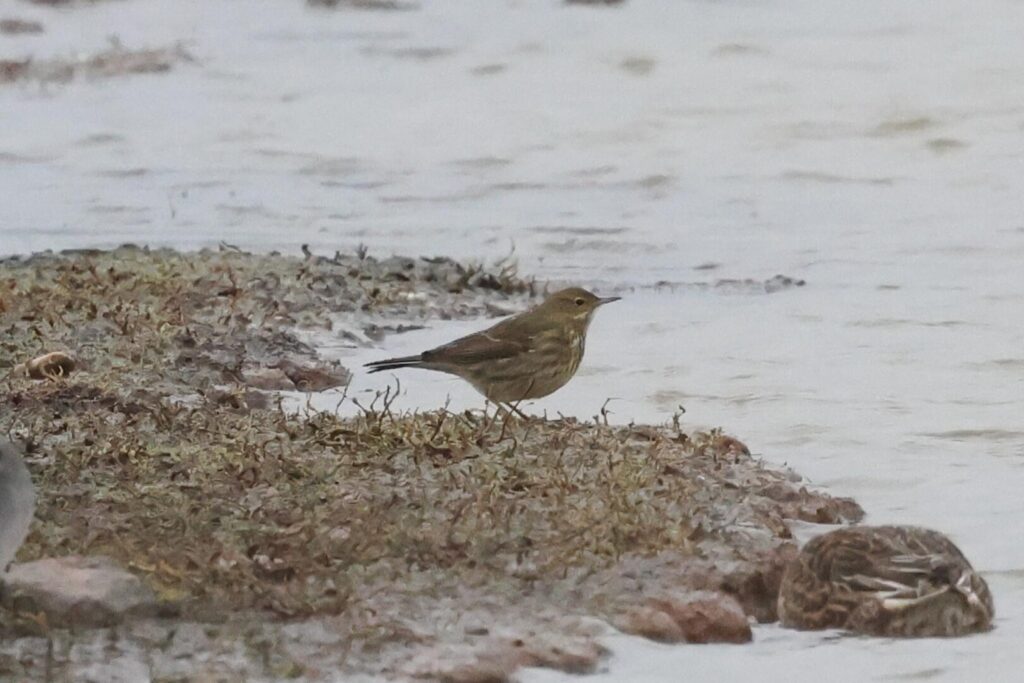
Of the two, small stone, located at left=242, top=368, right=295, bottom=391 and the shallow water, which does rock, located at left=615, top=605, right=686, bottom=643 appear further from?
small stone, located at left=242, top=368, right=295, bottom=391

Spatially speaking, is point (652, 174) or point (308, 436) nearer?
point (308, 436)

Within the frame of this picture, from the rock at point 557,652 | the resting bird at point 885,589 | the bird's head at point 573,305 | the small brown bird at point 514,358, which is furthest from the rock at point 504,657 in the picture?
the bird's head at point 573,305

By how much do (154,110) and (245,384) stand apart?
10551mm

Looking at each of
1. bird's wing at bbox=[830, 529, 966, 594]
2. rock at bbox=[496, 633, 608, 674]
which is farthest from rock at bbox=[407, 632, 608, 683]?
bird's wing at bbox=[830, 529, 966, 594]

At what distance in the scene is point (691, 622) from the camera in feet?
22.3

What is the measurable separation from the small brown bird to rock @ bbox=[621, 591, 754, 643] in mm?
2353

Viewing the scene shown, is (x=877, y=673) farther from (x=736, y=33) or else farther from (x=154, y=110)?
(x=736, y=33)

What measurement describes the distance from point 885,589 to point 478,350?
109 inches

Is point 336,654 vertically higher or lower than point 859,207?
lower

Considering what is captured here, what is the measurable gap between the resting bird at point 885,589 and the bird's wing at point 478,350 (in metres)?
2.37

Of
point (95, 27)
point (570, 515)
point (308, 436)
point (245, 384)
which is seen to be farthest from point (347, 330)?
point (95, 27)

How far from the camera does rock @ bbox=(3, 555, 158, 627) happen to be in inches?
255

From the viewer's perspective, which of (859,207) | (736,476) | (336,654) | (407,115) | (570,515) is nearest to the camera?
A: (336,654)

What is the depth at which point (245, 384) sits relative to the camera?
31.8ft
